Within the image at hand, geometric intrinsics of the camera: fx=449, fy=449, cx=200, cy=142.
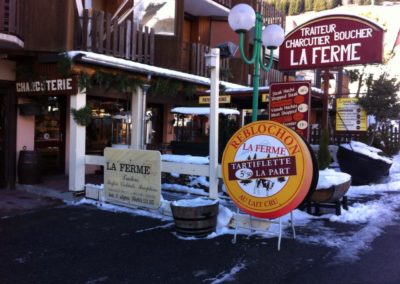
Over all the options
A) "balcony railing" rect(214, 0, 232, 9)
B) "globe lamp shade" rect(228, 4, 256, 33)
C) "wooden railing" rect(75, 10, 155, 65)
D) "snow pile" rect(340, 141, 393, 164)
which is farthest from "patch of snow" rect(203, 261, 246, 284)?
"balcony railing" rect(214, 0, 232, 9)

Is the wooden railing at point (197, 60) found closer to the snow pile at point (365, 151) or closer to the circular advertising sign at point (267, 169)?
the snow pile at point (365, 151)

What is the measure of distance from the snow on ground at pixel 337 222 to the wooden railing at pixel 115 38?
10.7 ft

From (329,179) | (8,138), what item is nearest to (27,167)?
(8,138)

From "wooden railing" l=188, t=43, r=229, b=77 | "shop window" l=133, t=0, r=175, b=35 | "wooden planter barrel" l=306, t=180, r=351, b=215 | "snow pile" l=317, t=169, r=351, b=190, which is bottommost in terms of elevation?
"wooden planter barrel" l=306, t=180, r=351, b=215

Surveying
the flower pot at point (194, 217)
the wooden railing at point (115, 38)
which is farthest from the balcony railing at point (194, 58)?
the flower pot at point (194, 217)

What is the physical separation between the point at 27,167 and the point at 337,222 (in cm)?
654

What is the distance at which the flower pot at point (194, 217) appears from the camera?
20.0 feet

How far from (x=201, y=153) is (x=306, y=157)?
5.91 m

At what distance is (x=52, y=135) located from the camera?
1126cm

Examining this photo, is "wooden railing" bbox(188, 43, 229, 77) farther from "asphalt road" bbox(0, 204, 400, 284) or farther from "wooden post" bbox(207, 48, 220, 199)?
"asphalt road" bbox(0, 204, 400, 284)

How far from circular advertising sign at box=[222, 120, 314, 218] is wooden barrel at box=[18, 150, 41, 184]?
533 cm

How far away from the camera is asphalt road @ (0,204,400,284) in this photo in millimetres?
4750

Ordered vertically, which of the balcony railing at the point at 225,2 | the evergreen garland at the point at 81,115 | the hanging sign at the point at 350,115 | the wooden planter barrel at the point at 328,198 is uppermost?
the balcony railing at the point at 225,2

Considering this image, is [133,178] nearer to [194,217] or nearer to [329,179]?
[194,217]
